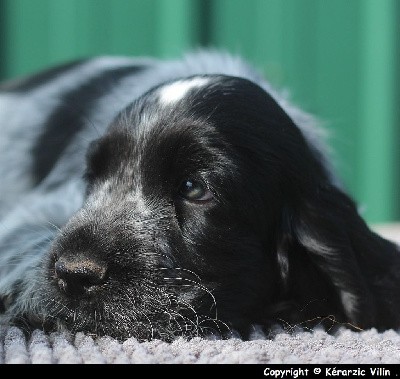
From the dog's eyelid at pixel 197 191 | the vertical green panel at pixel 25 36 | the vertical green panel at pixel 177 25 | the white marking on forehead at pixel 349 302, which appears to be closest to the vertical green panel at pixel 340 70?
the vertical green panel at pixel 177 25

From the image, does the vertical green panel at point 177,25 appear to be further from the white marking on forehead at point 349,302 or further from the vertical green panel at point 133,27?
the white marking on forehead at point 349,302

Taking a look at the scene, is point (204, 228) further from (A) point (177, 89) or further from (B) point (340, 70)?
(B) point (340, 70)

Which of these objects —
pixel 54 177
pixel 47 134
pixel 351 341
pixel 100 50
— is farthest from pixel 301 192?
pixel 100 50

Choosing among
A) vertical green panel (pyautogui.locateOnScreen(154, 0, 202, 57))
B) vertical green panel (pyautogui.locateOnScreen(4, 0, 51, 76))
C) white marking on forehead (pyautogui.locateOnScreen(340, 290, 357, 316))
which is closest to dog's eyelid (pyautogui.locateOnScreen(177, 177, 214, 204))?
white marking on forehead (pyautogui.locateOnScreen(340, 290, 357, 316))

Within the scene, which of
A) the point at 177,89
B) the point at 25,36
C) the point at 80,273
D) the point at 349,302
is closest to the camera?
the point at 80,273

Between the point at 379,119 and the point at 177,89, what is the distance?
2428mm

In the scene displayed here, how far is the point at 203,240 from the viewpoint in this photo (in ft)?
7.09

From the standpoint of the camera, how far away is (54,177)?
3.23 metres

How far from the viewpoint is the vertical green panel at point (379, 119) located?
462 centimetres

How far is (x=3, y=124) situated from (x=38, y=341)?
2.02 metres

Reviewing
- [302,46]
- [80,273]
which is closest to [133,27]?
[302,46]

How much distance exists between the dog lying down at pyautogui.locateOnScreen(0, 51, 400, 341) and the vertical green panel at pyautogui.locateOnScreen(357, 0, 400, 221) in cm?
212
